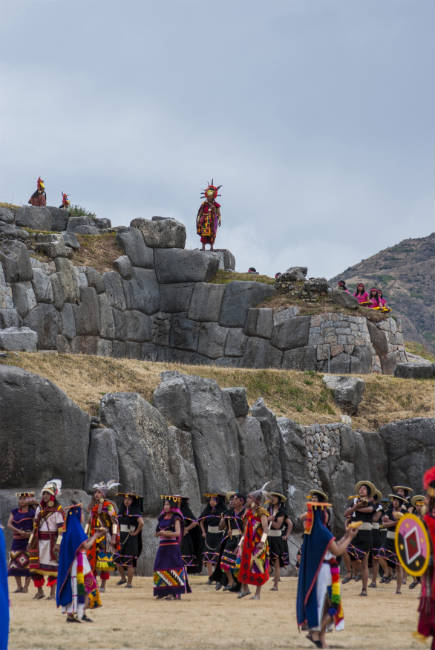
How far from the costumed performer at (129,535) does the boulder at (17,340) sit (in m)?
7.87

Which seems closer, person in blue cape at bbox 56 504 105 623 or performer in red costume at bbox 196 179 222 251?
person in blue cape at bbox 56 504 105 623

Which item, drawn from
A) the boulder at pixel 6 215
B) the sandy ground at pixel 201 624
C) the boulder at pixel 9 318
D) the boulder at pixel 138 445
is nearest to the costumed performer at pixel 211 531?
the boulder at pixel 138 445

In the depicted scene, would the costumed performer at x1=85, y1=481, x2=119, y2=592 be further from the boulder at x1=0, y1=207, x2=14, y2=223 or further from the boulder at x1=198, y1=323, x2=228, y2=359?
the boulder at x1=0, y1=207, x2=14, y2=223

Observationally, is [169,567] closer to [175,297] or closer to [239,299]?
[239,299]

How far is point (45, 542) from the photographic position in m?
13.6

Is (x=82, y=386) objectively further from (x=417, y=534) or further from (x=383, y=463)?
(x=417, y=534)

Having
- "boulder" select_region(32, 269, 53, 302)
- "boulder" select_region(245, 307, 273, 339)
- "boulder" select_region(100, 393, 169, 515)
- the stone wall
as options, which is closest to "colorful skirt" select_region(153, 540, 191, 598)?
the stone wall

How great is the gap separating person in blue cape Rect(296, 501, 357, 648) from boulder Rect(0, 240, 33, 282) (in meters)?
21.5

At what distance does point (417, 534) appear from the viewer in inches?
300

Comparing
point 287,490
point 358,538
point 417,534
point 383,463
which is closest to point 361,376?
point 383,463

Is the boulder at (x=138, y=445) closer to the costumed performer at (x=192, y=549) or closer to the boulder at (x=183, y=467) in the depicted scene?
the boulder at (x=183, y=467)

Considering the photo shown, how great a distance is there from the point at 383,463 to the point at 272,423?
4.85 meters

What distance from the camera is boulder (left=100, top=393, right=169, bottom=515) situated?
19953 millimetres

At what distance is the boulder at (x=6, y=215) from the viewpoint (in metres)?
37.8
